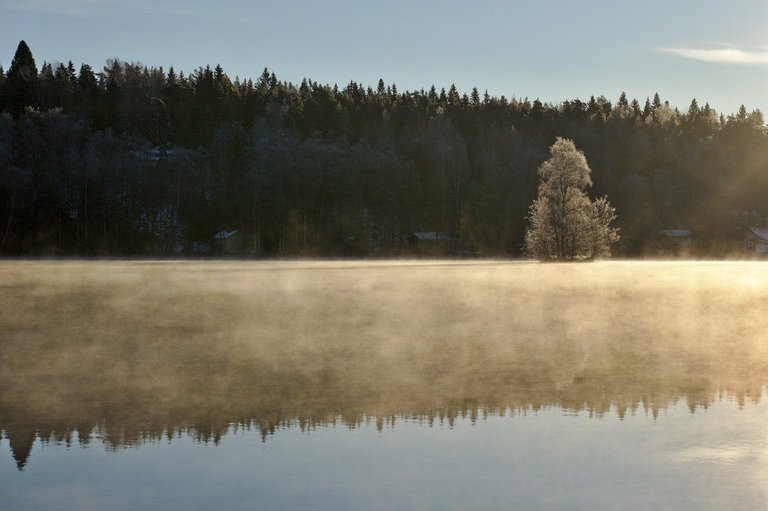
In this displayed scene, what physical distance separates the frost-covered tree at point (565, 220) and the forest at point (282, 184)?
45.0 meters

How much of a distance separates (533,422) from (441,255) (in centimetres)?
12665

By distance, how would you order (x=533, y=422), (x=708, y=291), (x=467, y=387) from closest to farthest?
(x=533, y=422)
(x=467, y=387)
(x=708, y=291)

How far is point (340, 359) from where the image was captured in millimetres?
21844

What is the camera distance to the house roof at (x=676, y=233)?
547 ft

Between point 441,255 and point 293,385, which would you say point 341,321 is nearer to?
point 293,385

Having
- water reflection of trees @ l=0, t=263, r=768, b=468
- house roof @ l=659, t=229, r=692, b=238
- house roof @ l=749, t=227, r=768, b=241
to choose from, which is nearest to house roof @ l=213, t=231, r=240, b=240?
Answer: house roof @ l=659, t=229, r=692, b=238

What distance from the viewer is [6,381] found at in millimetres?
18938

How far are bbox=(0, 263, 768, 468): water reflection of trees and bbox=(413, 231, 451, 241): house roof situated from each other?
113 metres

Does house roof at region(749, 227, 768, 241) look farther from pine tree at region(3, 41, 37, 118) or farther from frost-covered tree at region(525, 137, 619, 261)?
pine tree at region(3, 41, 37, 118)

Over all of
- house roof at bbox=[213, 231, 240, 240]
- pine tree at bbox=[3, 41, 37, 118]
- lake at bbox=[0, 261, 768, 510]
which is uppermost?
pine tree at bbox=[3, 41, 37, 118]

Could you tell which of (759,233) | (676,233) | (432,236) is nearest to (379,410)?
(432,236)

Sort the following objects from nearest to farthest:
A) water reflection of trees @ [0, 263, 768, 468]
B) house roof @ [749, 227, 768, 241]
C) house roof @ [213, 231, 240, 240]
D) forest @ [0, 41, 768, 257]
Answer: water reflection of trees @ [0, 263, 768, 468]
forest @ [0, 41, 768, 257]
house roof @ [213, 231, 240, 240]
house roof @ [749, 227, 768, 241]

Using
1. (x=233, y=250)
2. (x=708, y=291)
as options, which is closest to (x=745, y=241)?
(x=233, y=250)

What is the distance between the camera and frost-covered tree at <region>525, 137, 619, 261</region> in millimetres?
91625
